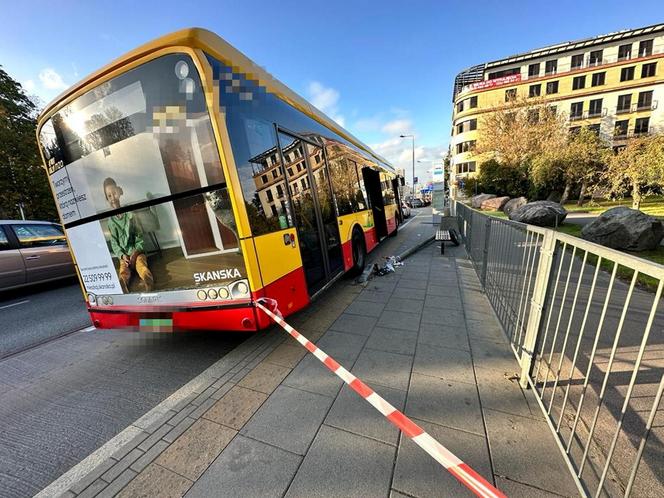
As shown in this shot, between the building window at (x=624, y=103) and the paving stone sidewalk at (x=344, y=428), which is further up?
the building window at (x=624, y=103)

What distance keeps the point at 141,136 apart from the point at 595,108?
54923 mm

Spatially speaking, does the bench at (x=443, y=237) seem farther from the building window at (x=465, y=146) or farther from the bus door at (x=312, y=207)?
the building window at (x=465, y=146)

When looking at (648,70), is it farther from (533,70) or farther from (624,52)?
(533,70)

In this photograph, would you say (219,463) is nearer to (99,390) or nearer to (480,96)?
(99,390)

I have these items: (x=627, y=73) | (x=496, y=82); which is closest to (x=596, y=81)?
(x=627, y=73)

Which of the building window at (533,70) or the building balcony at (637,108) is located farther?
the building window at (533,70)

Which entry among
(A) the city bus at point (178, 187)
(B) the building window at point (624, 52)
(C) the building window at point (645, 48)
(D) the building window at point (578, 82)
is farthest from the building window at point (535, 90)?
(A) the city bus at point (178, 187)

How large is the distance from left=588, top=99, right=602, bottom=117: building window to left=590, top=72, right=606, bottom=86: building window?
207 centimetres

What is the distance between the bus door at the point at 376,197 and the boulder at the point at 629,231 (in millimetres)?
5710

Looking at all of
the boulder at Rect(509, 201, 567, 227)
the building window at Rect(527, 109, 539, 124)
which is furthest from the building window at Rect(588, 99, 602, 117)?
the boulder at Rect(509, 201, 567, 227)

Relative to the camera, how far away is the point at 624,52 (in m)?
36.2

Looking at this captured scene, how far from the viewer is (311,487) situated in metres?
1.81

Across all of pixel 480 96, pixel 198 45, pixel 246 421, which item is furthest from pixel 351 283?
pixel 480 96

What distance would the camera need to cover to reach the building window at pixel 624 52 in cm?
3594
